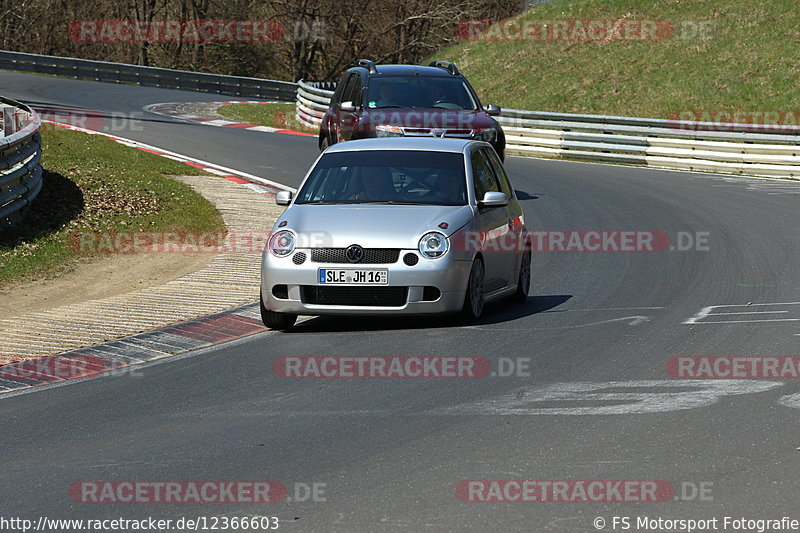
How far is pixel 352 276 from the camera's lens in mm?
10344

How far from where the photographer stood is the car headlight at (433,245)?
410 inches

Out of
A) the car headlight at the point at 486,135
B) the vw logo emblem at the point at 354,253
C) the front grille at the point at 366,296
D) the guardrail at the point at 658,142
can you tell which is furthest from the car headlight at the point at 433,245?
the guardrail at the point at 658,142

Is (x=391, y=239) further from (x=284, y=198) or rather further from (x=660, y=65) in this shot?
(x=660, y=65)

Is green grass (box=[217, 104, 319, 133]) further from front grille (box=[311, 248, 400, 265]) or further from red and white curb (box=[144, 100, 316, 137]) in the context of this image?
front grille (box=[311, 248, 400, 265])

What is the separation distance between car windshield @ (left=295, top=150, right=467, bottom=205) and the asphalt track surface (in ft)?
3.66

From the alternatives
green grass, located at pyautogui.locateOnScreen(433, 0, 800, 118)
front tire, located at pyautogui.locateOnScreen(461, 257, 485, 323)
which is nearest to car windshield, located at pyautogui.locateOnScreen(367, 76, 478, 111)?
front tire, located at pyautogui.locateOnScreen(461, 257, 485, 323)

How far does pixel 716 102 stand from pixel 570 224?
20979 millimetres

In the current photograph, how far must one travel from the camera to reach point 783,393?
26.5 feet

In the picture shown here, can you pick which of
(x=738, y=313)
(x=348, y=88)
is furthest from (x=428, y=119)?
(x=738, y=313)

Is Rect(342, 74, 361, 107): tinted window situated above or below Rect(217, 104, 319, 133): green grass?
above

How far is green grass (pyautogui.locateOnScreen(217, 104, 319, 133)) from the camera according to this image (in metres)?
35.9

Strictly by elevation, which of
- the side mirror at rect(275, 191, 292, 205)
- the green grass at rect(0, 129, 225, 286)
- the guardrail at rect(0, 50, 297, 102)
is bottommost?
the guardrail at rect(0, 50, 297, 102)

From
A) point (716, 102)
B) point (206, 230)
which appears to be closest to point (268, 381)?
point (206, 230)

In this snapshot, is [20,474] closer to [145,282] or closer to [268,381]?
[268,381]
